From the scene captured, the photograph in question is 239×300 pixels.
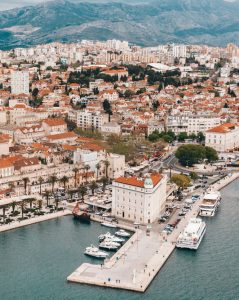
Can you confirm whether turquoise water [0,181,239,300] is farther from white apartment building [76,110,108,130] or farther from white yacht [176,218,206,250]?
white apartment building [76,110,108,130]

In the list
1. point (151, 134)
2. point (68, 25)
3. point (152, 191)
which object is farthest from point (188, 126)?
point (68, 25)

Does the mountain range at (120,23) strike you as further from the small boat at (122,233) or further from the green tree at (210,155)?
the small boat at (122,233)

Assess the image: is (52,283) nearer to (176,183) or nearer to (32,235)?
(32,235)

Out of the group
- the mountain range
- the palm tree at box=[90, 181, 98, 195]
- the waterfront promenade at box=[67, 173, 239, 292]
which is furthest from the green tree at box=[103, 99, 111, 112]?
the mountain range

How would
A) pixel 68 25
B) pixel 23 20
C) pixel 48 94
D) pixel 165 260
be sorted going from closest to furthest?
pixel 165 260 < pixel 48 94 < pixel 68 25 < pixel 23 20

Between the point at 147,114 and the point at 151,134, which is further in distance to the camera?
the point at 147,114

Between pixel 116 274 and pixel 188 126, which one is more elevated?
pixel 188 126

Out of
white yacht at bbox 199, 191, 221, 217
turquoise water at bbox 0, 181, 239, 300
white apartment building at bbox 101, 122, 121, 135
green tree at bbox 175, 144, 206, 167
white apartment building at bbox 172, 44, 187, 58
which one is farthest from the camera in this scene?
white apartment building at bbox 172, 44, 187, 58
